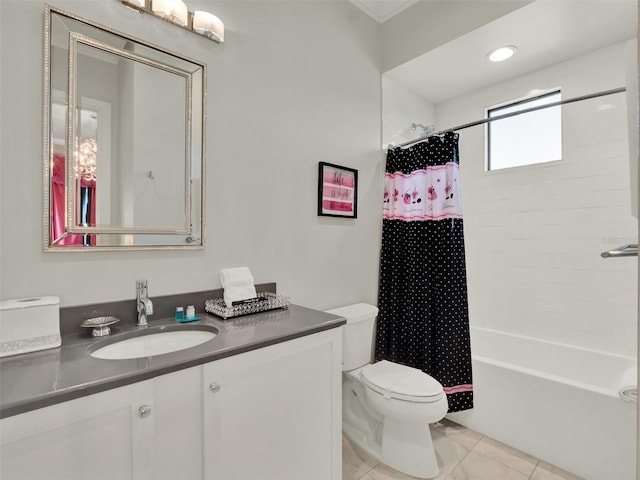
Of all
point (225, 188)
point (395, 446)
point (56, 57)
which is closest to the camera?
point (56, 57)

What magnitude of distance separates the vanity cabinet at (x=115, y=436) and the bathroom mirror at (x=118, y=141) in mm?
658

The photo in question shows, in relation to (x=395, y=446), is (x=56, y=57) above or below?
above

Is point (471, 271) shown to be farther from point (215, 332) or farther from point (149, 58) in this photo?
point (149, 58)

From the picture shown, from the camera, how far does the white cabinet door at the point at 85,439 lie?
74 cm

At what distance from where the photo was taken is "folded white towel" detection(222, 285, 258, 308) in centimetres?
150

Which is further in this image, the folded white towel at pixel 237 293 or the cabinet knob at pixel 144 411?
the folded white towel at pixel 237 293

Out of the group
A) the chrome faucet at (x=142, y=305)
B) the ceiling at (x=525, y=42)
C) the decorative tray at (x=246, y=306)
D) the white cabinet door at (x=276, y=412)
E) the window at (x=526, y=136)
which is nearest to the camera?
the white cabinet door at (x=276, y=412)

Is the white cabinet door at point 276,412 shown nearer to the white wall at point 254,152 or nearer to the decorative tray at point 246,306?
the decorative tray at point 246,306

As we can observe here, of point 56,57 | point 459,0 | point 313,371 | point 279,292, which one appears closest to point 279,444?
point 313,371

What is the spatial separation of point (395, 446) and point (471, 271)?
5.31 feet

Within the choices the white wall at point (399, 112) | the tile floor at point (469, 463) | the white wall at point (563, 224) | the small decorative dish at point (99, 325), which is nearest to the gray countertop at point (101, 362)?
the small decorative dish at point (99, 325)

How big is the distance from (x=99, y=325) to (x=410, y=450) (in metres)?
1.65

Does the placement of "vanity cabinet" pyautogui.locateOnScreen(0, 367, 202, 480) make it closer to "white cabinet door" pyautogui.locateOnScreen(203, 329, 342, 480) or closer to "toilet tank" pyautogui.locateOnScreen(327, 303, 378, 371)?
"white cabinet door" pyautogui.locateOnScreen(203, 329, 342, 480)

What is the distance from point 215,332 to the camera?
127 centimetres
